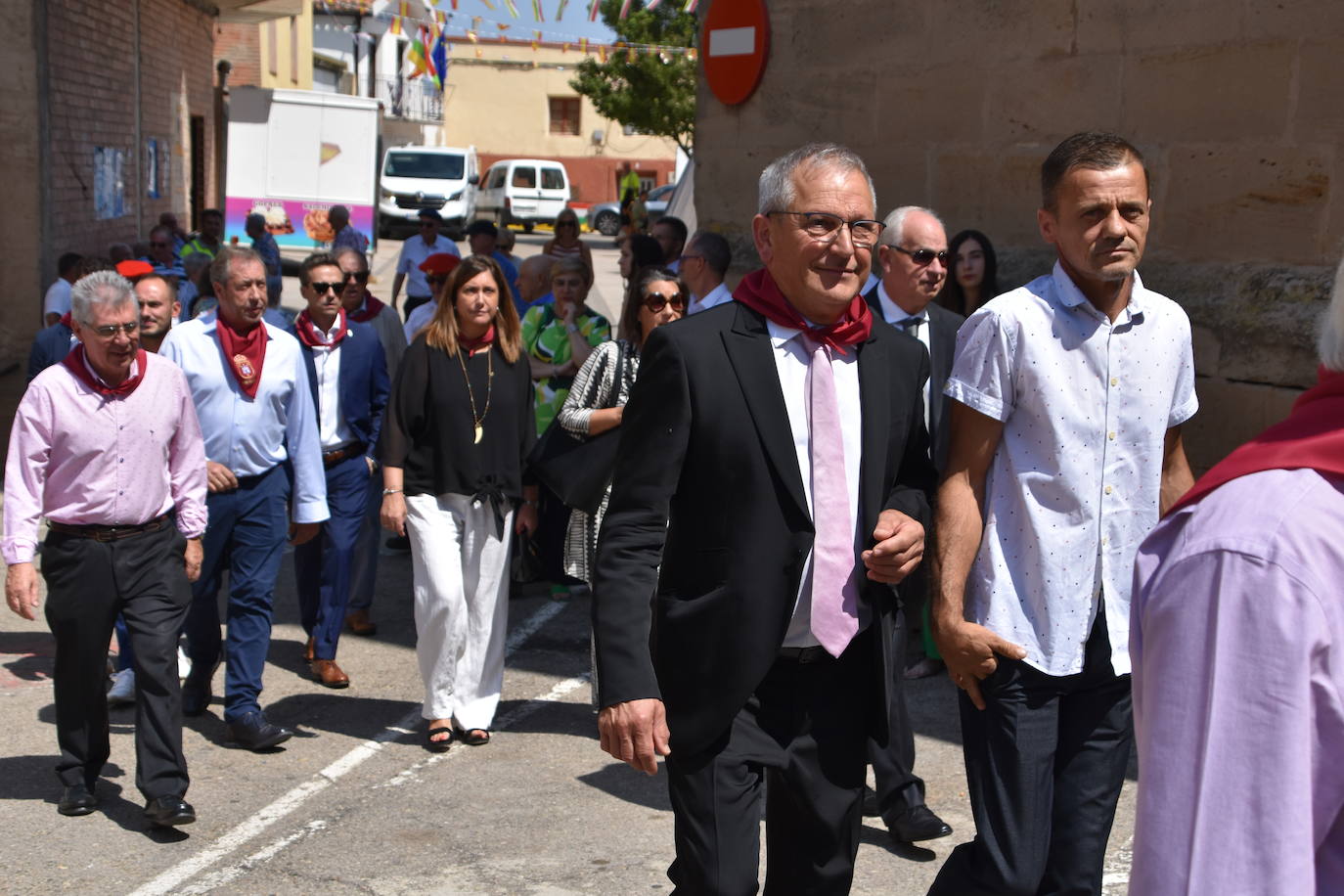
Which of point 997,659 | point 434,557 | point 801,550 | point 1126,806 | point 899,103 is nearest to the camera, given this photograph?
point 801,550

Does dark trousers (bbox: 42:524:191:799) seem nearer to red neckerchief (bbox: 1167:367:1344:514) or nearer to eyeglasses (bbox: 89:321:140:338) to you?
eyeglasses (bbox: 89:321:140:338)

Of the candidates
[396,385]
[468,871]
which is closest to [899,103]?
[396,385]

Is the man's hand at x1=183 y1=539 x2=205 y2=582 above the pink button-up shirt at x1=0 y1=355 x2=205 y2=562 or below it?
below

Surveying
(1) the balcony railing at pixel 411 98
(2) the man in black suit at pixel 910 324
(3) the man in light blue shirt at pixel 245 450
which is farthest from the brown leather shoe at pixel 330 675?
(1) the balcony railing at pixel 411 98

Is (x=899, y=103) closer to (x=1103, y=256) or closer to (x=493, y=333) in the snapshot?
(x=493, y=333)

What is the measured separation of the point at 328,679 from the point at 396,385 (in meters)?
1.49

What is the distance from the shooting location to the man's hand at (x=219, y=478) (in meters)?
6.01

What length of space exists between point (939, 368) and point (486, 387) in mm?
2217

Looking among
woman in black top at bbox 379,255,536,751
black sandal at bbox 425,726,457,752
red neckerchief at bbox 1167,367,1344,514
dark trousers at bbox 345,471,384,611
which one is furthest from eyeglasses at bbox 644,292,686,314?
red neckerchief at bbox 1167,367,1344,514

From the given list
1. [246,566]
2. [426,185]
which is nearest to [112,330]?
[246,566]

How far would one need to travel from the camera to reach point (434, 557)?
618 cm

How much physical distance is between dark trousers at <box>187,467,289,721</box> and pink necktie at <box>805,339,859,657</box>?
3.55 metres

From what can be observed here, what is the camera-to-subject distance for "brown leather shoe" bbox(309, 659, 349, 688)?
6.95 meters

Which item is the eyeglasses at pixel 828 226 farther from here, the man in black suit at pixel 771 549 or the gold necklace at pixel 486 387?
the gold necklace at pixel 486 387
